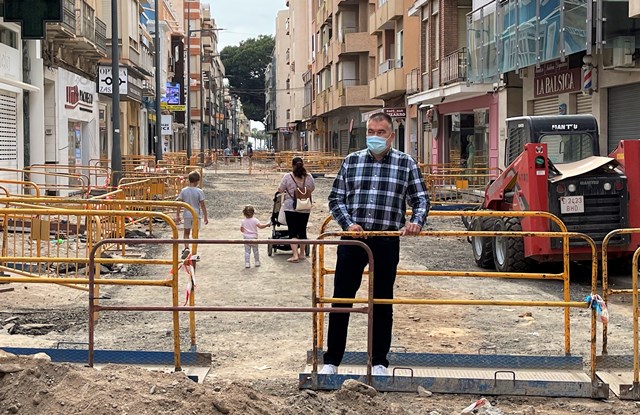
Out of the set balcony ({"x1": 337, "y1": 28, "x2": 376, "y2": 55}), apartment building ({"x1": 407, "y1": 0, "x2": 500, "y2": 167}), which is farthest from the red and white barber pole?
balcony ({"x1": 337, "y1": 28, "x2": 376, "y2": 55})

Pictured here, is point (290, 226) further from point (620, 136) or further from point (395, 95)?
point (395, 95)

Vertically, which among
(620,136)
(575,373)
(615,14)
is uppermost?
(615,14)

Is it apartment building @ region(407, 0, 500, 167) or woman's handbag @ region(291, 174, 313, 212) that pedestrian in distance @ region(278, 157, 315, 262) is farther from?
apartment building @ region(407, 0, 500, 167)

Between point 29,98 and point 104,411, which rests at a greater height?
point 29,98

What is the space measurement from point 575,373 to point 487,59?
20232 millimetres

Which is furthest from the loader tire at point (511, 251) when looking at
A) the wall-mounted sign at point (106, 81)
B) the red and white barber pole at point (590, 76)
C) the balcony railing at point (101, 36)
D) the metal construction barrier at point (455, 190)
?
the balcony railing at point (101, 36)

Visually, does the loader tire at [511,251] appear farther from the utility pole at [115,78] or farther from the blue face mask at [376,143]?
the utility pole at [115,78]

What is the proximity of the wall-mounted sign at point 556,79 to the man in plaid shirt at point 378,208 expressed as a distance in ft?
54.3

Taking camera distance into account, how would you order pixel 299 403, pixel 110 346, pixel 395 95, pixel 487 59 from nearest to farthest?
pixel 299 403 → pixel 110 346 → pixel 487 59 → pixel 395 95

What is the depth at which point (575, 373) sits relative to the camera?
746 centimetres

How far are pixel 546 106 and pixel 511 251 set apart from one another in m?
13.9

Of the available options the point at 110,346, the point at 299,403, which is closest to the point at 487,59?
the point at 110,346

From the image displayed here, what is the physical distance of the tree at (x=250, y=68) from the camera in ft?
452

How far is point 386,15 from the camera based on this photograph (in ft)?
143
